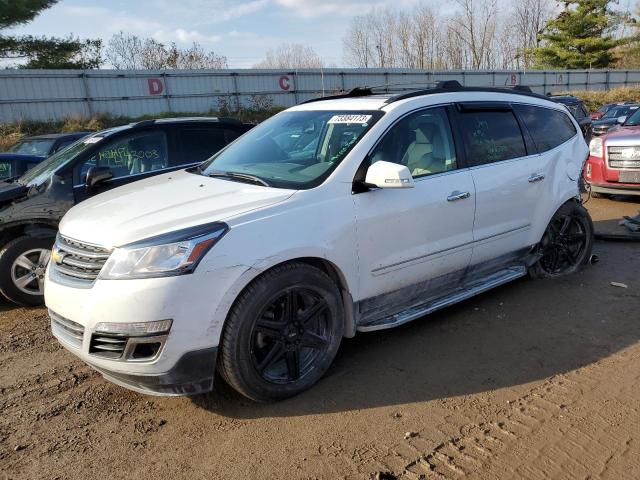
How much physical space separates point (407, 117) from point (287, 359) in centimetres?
194

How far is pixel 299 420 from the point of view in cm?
309

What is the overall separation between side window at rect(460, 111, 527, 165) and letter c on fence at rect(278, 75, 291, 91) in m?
25.3

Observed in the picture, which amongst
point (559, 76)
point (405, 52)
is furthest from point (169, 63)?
point (559, 76)

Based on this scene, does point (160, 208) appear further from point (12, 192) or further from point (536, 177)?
point (536, 177)

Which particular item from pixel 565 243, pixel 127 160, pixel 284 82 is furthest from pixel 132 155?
pixel 284 82

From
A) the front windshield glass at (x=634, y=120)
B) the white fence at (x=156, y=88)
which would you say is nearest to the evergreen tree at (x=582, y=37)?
the white fence at (x=156, y=88)

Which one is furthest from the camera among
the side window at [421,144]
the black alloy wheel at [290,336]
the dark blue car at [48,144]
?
the dark blue car at [48,144]

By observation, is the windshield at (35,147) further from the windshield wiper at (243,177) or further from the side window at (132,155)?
the windshield wiper at (243,177)

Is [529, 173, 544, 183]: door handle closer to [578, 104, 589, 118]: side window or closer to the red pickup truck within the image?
the red pickup truck

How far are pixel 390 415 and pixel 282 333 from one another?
0.79 m

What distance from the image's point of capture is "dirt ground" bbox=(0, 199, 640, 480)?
106 inches

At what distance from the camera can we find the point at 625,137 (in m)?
8.56

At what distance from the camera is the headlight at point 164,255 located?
9.22 feet

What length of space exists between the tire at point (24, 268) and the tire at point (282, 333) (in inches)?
129
